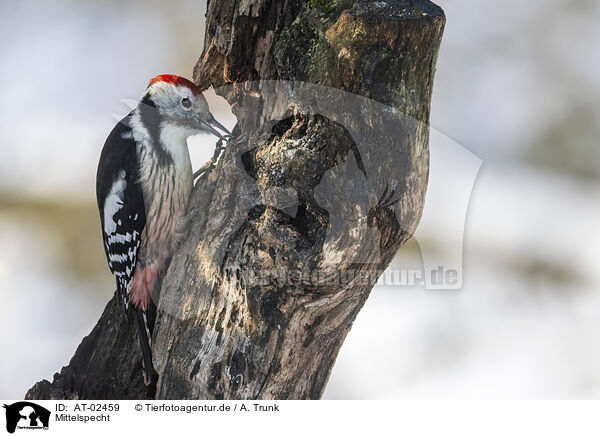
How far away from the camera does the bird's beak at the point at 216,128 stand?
127 cm

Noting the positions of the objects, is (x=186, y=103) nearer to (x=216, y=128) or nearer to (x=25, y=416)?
(x=216, y=128)

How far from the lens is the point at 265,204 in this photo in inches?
41.3

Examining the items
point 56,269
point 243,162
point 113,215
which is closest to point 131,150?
point 113,215

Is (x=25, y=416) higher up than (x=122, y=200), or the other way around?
(x=122, y=200)

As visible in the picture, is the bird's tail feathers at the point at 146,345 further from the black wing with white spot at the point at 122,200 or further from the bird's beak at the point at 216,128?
the bird's beak at the point at 216,128

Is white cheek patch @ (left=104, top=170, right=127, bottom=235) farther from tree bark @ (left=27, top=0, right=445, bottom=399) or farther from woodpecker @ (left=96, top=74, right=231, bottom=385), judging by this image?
tree bark @ (left=27, top=0, right=445, bottom=399)

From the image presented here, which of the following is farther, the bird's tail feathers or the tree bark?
the bird's tail feathers

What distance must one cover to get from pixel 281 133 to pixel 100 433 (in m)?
0.73

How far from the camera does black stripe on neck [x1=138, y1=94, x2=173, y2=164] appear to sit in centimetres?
131

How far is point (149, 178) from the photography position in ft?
4.27

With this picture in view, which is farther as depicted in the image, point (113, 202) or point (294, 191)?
point (113, 202)

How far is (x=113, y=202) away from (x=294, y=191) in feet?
1.73

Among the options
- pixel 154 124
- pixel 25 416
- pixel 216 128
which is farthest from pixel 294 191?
pixel 25 416

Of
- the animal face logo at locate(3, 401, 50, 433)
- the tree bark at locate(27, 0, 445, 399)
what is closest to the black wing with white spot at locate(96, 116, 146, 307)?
the tree bark at locate(27, 0, 445, 399)
